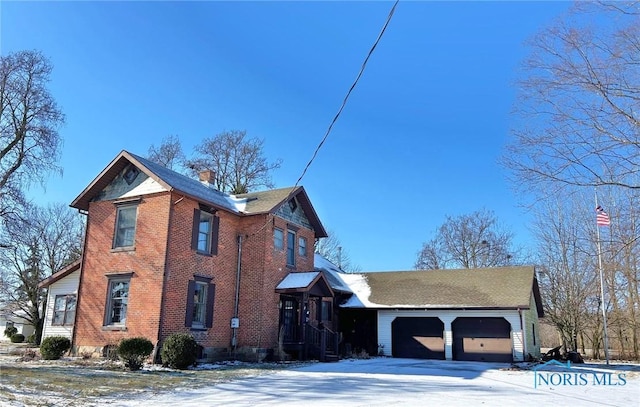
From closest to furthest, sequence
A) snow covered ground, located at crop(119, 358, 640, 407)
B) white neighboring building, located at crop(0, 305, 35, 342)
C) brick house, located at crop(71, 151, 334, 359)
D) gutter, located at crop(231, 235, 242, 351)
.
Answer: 1. snow covered ground, located at crop(119, 358, 640, 407)
2. brick house, located at crop(71, 151, 334, 359)
3. gutter, located at crop(231, 235, 242, 351)
4. white neighboring building, located at crop(0, 305, 35, 342)

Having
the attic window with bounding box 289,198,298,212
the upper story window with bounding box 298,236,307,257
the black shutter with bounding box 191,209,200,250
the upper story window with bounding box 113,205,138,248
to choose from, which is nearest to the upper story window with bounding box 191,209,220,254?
the black shutter with bounding box 191,209,200,250

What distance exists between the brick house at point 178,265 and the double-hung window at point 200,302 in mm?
37

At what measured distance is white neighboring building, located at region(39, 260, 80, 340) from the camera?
20938 mm

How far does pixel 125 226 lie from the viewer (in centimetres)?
1766

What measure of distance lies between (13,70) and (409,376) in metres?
20.3

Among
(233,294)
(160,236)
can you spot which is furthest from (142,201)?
(233,294)

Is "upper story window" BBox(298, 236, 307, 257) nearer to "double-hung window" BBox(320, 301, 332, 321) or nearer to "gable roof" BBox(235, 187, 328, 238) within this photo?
"gable roof" BBox(235, 187, 328, 238)

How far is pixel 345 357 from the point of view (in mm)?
21844

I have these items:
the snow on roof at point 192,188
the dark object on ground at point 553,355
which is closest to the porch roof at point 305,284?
the snow on roof at point 192,188

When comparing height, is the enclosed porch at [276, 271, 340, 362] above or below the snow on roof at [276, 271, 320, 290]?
below

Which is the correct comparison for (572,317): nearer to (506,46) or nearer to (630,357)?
(630,357)

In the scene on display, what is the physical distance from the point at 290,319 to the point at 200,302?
4783mm

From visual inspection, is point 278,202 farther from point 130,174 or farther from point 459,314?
point 459,314

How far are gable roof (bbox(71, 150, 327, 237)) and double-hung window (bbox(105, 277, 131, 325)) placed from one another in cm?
363
